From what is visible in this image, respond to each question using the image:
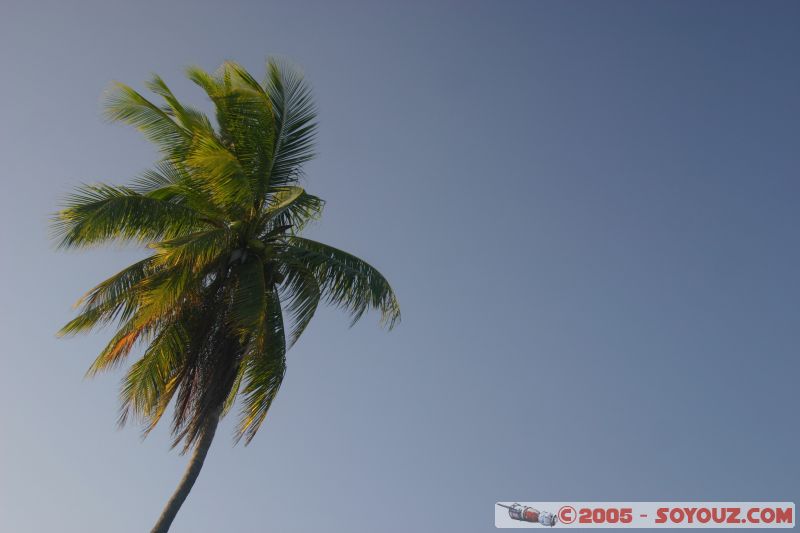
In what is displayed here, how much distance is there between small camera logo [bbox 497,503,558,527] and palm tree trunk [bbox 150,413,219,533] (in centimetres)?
1428

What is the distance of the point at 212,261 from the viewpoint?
1669 centimetres

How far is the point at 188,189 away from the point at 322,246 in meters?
3.00

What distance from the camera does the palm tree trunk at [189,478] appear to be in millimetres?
15406

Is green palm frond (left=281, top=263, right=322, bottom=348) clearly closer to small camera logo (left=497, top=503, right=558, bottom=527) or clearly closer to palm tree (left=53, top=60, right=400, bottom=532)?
palm tree (left=53, top=60, right=400, bottom=532)

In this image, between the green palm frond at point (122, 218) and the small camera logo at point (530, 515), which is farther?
the small camera logo at point (530, 515)

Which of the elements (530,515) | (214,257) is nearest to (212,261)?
(214,257)

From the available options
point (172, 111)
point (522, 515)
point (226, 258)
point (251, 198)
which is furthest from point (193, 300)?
Result: point (522, 515)

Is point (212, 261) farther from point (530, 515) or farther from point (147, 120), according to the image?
point (530, 515)

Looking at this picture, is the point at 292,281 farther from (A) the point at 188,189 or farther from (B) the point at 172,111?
(B) the point at 172,111

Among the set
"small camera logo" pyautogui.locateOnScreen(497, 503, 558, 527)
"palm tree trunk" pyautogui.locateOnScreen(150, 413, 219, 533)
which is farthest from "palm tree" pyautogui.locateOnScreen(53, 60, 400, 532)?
"small camera logo" pyautogui.locateOnScreen(497, 503, 558, 527)

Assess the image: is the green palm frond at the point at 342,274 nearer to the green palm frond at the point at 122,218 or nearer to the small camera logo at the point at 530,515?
the green palm frond at the point at 122,218

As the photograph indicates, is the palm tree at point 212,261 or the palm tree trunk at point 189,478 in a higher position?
the palm tree at point 212,261

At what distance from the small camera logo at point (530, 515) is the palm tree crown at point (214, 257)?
41.1ft

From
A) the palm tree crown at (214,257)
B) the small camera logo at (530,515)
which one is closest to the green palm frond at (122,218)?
the palm tree crown at (214,257)
